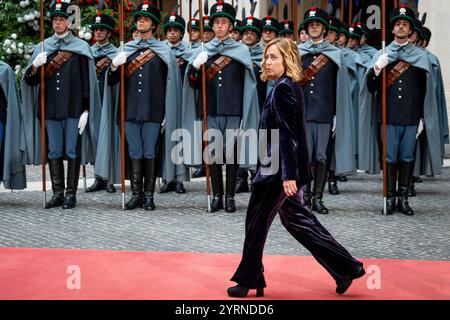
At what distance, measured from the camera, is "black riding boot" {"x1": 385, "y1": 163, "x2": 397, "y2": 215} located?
1083 cm

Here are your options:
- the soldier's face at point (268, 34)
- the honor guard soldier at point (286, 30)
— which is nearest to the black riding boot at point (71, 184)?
the soldier's face at point (268, 34)

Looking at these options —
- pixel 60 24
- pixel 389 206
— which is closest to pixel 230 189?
pixel 389 206

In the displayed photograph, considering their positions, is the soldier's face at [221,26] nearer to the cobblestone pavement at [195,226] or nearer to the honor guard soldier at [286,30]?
the cobblestone pavement at [195,226]

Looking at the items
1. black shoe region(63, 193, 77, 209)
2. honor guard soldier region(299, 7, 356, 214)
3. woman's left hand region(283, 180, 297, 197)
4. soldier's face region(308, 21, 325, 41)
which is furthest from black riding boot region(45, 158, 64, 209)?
woman's left hand region(283, 180, 297, 197)

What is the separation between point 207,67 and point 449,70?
8647 millimetres

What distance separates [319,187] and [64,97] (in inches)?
112

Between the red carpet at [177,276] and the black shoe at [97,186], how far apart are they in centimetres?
408

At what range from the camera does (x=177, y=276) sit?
7.48 m

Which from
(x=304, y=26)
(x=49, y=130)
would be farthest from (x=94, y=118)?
(x=304, y=26)

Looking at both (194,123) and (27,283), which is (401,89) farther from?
(27,283)

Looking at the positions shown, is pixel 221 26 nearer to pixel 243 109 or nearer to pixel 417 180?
pixel 243 109

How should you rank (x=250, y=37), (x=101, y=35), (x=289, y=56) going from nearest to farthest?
(x=289, y=56), (x=250, y=37), (x=101, y=35)

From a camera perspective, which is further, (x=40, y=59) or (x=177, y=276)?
(x=40, y=59)

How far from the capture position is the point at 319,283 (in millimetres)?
7270
